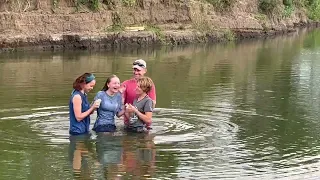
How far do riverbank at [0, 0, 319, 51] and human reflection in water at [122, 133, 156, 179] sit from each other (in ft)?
74.1

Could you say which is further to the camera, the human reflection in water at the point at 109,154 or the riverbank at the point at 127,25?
the riverbank at the point at 127,25

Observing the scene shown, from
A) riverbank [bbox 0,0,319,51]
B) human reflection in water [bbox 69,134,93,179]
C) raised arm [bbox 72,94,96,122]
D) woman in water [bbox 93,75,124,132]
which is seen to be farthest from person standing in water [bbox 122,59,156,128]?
riverbank [bbox 0,0,319,51]

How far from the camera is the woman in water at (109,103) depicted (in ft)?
39.7

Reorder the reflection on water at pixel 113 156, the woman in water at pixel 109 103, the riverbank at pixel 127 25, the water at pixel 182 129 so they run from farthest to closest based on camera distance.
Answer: the riverbank at pixel 127 25 → the woman in water at pixel 109 103 → the water at pixel 182 129 → the reflection on water at pixel 113 156

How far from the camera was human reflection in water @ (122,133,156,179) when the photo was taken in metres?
10.1

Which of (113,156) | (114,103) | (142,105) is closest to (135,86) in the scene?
(142,105)

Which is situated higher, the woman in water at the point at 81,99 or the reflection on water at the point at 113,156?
the woman in water at the point at 81,99

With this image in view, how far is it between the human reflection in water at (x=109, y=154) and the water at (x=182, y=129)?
2cm

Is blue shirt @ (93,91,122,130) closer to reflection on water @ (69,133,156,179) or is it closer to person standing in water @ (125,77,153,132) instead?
person standing in water @ (125,77,153,132)

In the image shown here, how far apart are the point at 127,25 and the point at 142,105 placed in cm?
2921

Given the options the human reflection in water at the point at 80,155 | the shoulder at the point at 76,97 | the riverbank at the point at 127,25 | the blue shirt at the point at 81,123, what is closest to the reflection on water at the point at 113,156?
the human reflection in water at the point at 80,155

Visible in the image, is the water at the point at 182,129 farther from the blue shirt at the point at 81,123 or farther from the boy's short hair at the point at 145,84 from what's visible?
the boy's short hair at the point at 145,84

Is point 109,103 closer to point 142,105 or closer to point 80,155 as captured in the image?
point 142,105

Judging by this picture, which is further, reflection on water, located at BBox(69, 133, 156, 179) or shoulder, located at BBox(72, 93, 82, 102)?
shoulder, located at BBox(72, 93, 82, 102)
